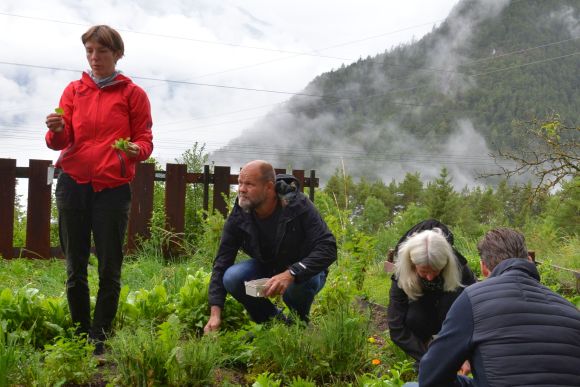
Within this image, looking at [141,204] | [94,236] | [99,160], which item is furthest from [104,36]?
[141,204]

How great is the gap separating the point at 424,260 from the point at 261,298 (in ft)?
3.37

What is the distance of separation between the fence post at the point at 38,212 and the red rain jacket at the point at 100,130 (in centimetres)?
444

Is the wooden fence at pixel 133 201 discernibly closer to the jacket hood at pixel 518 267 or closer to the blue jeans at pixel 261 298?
the blue jeans at pixel 261 298

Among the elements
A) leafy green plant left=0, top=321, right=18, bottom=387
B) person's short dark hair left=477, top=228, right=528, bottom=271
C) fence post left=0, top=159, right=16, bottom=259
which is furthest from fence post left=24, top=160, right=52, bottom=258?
person's short dark hair left=477, top=228, right=528, bottom=271

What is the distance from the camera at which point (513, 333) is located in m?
1.83

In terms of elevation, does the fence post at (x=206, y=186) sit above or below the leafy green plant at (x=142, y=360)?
above

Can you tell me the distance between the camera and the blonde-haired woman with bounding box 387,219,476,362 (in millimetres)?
3109

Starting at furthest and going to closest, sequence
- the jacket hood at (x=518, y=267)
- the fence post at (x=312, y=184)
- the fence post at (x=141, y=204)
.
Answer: the fence post at (x=312, y=184), the fence post at (x=141, y=204), the jacket hood at (x=518, y=267)

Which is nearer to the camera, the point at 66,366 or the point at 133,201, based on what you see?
the point at 66,366

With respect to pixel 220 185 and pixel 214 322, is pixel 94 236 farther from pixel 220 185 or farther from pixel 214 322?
pixel 220 185

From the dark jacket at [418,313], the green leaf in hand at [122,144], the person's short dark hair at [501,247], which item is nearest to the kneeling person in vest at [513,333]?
the person's short dark hair at [501,247]

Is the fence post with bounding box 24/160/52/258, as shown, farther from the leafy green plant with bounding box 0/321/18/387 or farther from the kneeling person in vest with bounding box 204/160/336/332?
the leafy green plant with bounding box 0/321/18/387

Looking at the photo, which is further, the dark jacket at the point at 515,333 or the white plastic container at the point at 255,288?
the white plastic container at the point at 255,288

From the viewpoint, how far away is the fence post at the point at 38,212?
7.33 m
